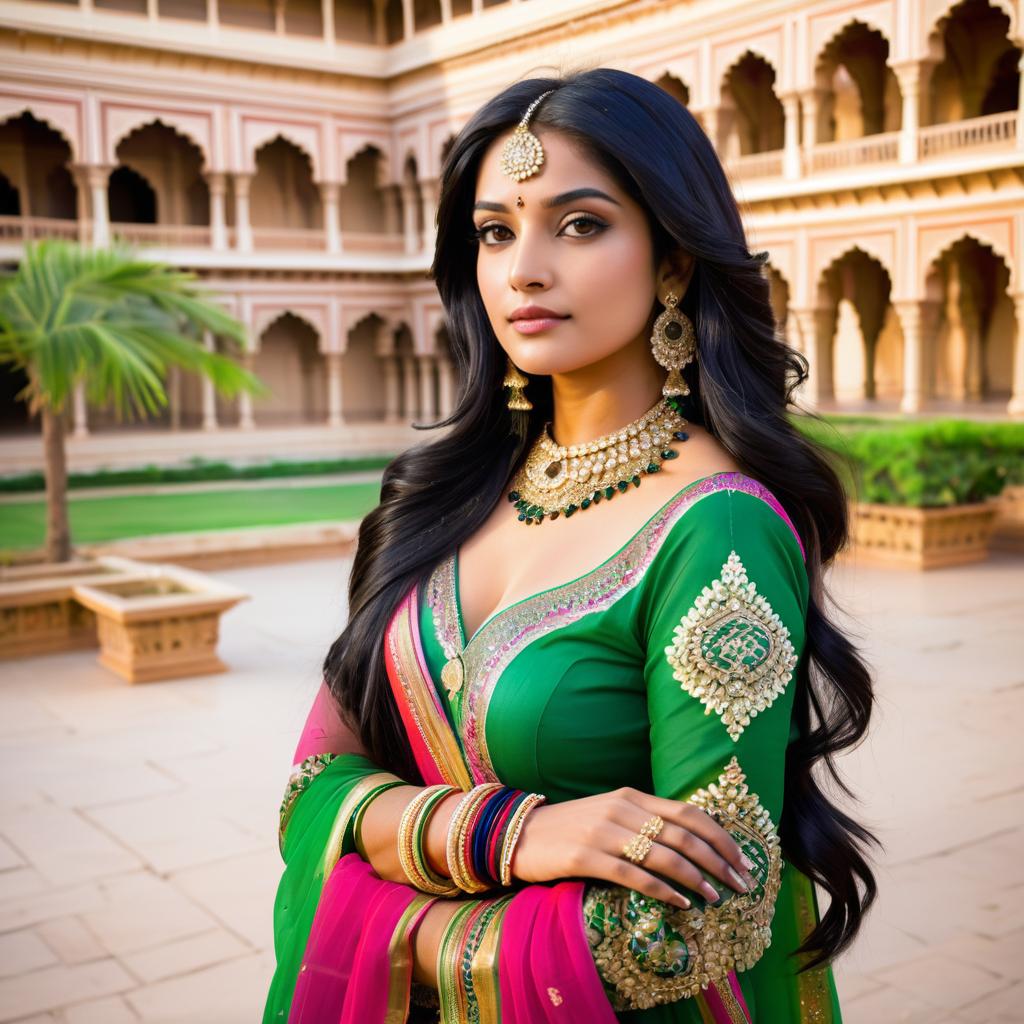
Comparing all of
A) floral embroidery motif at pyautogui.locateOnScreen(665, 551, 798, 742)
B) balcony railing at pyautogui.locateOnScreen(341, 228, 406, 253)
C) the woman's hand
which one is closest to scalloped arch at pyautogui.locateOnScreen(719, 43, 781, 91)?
balcony railing at pyautogui.locateOnScreen(341, 228, 406, 253)

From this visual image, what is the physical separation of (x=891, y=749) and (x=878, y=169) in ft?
33.2

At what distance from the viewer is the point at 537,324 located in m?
1.14

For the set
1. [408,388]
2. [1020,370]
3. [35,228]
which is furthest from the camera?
[408,388]

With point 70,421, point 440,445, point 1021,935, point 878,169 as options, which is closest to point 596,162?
point 440,445

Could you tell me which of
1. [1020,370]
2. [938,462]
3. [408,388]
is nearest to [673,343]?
[938,462]

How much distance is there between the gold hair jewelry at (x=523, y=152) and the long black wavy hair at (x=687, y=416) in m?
0.02

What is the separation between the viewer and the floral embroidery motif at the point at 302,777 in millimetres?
1328

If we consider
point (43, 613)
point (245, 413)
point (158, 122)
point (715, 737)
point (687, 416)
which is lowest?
point (43, 613)

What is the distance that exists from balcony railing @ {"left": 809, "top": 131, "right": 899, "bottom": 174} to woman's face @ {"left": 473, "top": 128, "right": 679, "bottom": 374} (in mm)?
12659

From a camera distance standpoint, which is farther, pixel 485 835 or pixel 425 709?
pixel 425 709

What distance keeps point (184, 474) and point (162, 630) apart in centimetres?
1041

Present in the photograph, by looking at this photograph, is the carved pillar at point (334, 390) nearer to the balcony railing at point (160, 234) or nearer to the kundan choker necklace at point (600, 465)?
the balcony railing at point (160, 234)

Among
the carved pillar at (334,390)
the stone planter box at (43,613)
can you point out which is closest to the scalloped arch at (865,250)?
the carved pillar at (334,390)

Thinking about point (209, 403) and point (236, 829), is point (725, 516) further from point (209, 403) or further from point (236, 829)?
point (209, 403)
